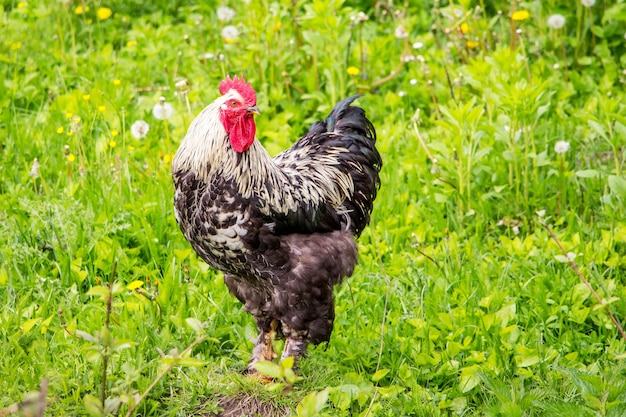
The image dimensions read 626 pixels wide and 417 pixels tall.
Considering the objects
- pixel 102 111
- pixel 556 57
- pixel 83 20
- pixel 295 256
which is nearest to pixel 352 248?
pixel 295 256

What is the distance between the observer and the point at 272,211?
150 inches

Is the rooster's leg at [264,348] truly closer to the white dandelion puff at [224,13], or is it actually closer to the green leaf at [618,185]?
the green leaf at [618,185]

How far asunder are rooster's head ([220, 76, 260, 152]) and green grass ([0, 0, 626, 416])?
947 mm

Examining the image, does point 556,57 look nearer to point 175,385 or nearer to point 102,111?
point 102,111

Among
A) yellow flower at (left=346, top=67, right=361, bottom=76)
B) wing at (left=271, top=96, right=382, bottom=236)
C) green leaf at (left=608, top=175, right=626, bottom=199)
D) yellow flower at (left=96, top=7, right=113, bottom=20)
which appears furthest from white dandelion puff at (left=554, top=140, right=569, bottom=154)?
yellow flower at (left=96, top=7, right=113, bottom=20)

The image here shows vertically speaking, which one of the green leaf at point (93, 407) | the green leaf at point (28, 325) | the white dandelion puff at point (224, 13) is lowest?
the green leaf at point (28, 325)

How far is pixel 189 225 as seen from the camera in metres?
3.77

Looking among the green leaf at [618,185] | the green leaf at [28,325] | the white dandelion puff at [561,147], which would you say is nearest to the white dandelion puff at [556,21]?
the white dandelion puff at [561,147]

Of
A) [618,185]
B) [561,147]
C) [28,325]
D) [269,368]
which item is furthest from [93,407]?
[561,147]

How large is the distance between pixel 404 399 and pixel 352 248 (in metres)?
0.79

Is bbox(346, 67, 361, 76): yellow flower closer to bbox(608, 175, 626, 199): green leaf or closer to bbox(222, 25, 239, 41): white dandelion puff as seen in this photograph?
bbox(222, 25, 239, 41): white dandelion puff

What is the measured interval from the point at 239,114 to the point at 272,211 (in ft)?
1.61

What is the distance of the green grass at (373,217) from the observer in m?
Result: 4.02

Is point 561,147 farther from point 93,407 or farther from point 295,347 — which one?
point 93,407
